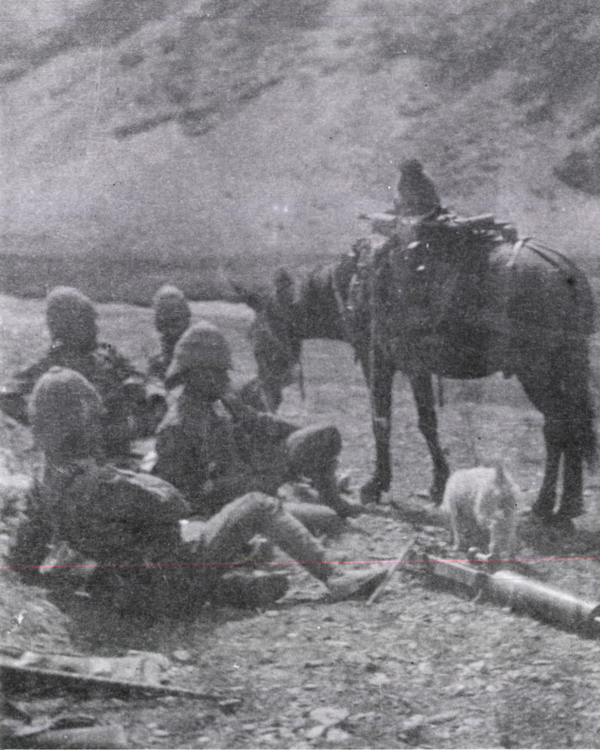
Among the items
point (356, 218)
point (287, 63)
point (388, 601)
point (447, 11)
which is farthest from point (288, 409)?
point (447, 11)

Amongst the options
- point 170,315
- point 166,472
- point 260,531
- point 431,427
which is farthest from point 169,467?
point 431,427

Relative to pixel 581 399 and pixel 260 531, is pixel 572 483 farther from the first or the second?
pixel 260 531

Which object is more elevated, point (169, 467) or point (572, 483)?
point (169, 467)

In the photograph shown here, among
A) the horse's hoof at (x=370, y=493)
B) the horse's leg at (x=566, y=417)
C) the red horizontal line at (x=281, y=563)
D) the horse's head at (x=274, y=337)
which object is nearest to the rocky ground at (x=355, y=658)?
the red horizontal line at (x=281, y=563)

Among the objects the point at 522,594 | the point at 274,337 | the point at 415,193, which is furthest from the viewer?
the point at 274,337

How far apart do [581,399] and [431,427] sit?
2.44 ft

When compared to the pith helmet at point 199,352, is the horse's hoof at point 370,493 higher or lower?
lower

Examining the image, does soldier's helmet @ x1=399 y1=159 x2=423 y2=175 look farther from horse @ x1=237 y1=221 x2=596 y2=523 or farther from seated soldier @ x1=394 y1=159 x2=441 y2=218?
horse @ x1=237 y1=221 x2=596 y2=523

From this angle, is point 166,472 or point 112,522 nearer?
point 112,522

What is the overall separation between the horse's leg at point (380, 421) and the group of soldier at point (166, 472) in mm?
137

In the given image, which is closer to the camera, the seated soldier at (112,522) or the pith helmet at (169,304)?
the seated soldier at (112,522)

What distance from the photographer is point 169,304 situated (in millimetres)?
4652

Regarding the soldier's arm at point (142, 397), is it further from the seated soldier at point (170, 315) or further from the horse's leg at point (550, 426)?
the horse's leg at point (550, 426)

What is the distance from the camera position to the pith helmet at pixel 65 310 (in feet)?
14.5
